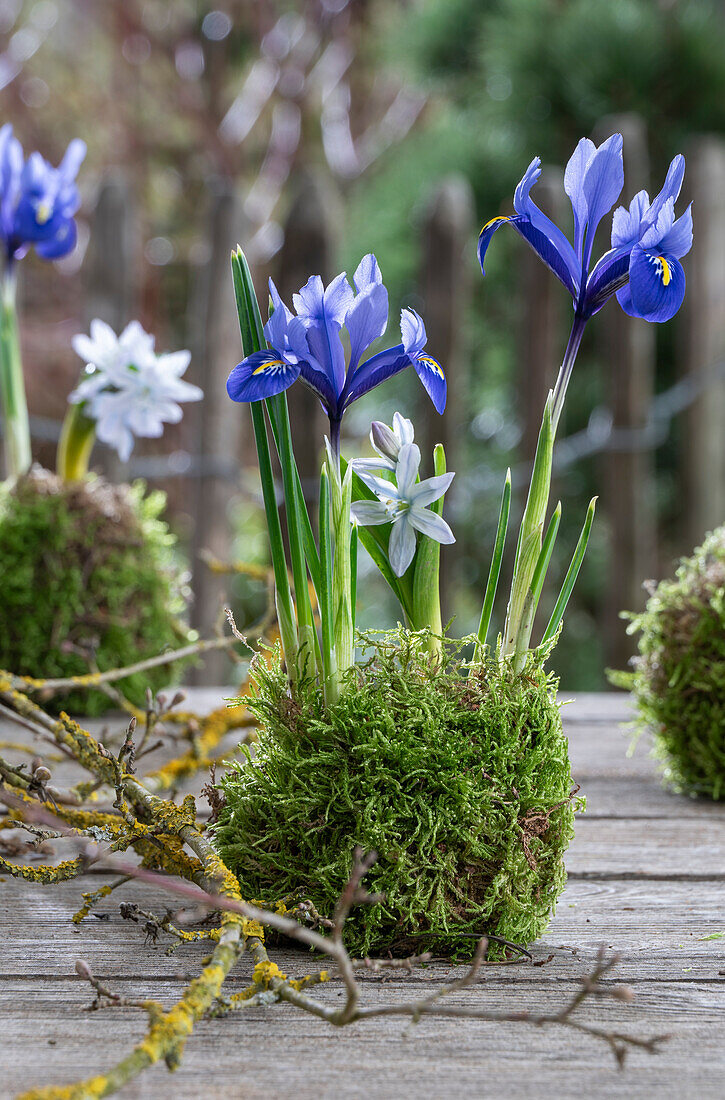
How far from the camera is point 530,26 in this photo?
282 cm

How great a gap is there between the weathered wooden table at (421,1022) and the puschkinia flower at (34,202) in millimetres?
769

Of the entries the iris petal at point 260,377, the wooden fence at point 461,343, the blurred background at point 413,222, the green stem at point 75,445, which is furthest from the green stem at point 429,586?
the wooden fence at point 461,343

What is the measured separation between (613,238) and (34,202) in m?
0.81

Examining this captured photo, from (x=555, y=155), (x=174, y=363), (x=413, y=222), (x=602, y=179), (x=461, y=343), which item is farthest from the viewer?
(x=555, y=155)

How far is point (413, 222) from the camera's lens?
111 inches

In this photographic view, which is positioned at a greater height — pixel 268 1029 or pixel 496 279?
pixel 496 279

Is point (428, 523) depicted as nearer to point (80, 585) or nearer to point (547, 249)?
point (547, 249)

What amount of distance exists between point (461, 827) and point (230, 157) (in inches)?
171

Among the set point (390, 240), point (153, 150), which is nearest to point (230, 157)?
point (153, 150)

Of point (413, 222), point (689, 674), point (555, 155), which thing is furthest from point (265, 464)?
point (555, 155)

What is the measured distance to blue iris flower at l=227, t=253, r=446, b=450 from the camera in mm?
490

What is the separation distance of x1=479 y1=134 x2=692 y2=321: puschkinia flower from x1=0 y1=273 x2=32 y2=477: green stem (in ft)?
2.64

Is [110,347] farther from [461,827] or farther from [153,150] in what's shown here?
[153,150]

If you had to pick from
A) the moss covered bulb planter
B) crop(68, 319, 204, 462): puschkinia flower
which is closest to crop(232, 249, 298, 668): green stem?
the moss covered bulb planter
